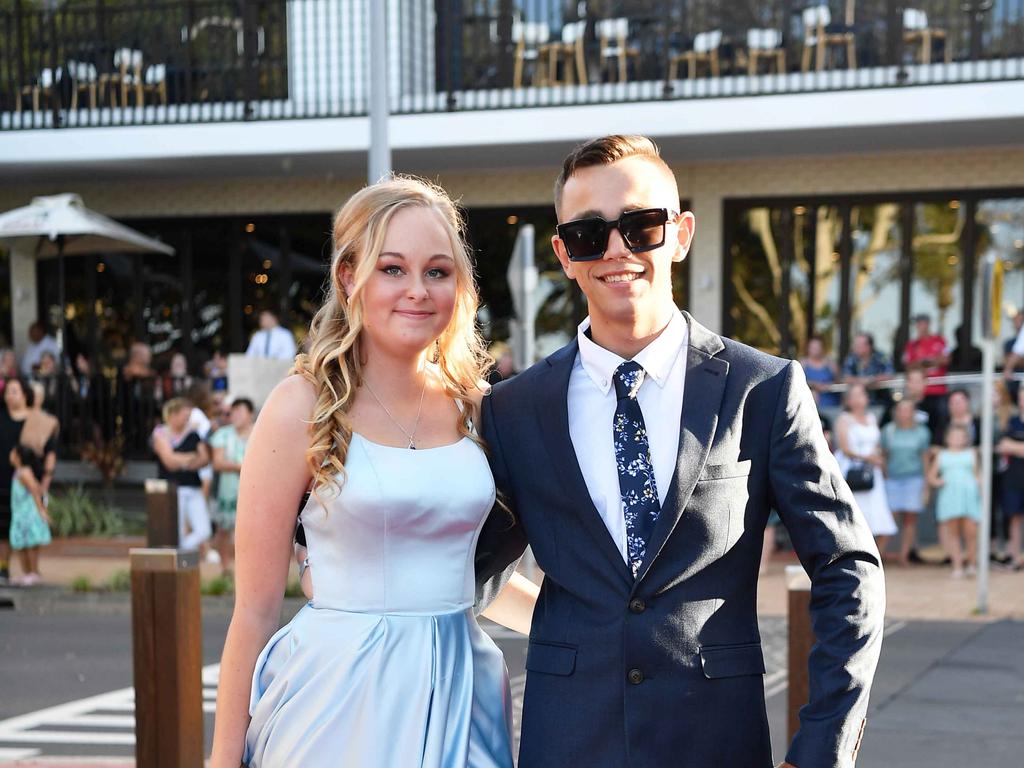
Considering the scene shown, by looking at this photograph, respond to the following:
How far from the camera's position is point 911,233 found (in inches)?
677

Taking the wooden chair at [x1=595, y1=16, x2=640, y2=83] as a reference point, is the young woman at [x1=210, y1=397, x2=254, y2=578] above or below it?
below

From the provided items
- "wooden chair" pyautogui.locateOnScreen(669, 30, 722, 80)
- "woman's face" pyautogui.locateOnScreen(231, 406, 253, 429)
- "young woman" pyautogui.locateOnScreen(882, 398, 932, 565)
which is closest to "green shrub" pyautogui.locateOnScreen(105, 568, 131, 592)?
"woman's face" pyautogui.locateOnScreen(231, 406, 253, 429)

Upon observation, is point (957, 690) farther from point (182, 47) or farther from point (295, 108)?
point (182, 47)

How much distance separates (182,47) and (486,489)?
16395mm

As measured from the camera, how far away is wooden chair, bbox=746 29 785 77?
52.4 feet

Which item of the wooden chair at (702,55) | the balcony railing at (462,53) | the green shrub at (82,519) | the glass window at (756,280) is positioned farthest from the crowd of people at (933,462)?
the green shrub at (82,519)

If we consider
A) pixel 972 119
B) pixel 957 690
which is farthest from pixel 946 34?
pixel 957 690

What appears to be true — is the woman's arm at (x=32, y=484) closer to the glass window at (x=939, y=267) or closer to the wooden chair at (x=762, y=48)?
the wooden chair at (x=762, y=48)

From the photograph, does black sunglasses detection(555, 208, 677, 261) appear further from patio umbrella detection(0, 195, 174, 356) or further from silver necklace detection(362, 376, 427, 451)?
patio umbrella detection(0, 195, 174, 356)

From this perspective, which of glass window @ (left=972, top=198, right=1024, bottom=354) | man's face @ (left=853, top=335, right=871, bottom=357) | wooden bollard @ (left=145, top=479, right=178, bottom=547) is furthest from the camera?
glass window @ (left=972, top=198, right=1024, bottom=354)

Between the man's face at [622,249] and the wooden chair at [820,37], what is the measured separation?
13.6 metres

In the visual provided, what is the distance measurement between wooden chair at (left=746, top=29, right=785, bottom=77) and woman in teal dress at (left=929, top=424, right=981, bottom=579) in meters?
5.38

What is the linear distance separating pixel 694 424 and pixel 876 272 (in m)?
15.2

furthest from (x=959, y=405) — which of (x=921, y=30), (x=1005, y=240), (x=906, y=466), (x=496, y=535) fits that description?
(x=496, y=535)
